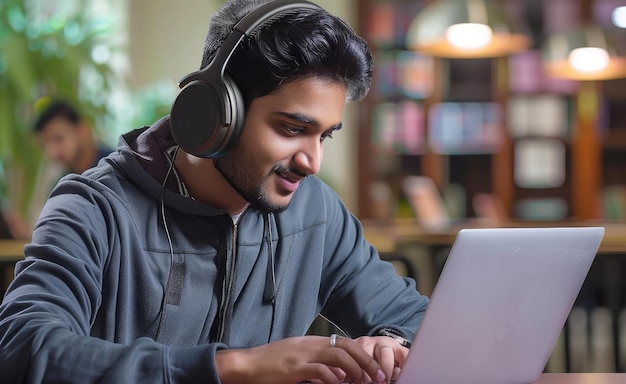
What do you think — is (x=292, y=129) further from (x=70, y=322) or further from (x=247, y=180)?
(x=70, y=322)

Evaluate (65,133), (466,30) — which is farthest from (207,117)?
(466,30)

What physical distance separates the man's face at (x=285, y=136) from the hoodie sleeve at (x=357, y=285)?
0.28 metres

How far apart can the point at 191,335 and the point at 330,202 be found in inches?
13.3

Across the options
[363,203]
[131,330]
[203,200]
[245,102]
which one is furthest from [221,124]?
[363,203]

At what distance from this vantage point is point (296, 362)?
1030 mm

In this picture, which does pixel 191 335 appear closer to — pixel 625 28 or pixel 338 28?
pixel 338 28

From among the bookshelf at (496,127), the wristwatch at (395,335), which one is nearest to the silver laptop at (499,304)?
the wristwatch at (395,335)

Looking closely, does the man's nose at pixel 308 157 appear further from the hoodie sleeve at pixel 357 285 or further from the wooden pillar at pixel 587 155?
the wooden pillar at pixel 587 155

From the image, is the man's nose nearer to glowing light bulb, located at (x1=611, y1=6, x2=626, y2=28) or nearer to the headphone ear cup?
the headphone ear cup

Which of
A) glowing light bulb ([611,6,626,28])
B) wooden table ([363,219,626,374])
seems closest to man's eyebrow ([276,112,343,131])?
wooden table ([363,219,626,374])

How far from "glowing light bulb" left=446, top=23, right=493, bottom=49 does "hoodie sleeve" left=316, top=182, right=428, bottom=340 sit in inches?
157

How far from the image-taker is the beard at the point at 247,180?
1.31 metres

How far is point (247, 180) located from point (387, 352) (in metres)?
0.29

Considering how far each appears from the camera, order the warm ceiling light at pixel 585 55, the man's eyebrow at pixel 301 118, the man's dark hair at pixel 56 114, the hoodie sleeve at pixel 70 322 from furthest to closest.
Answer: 1. the warm ceiling light at pixel 585 55
2. the man's dark hair at pixel 56 114
3. the man's eyebrow at pixel 301 118
4. the hoodie sleeve at pixel 70 322
